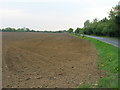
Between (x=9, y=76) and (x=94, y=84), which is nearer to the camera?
(x=94, y=84)

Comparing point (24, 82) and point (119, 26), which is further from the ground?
point (119, 26)

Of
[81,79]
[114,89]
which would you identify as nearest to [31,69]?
[81,79]

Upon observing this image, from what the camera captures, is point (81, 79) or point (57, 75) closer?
point (81, 79)

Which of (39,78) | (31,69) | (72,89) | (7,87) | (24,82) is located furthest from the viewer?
(31,69)

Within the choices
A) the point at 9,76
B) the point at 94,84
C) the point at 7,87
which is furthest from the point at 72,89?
the point at 9,76

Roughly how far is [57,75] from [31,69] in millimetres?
1626

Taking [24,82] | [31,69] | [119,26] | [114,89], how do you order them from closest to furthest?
[114,89]
[24,82]
[31,69]
[119,26]

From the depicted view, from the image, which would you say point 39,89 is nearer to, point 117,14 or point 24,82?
point 24,82

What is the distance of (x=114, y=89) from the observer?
4383 millimetres

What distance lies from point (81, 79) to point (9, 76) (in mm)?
3087

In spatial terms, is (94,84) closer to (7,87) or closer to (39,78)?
(39,78)

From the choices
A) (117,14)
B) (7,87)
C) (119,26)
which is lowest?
(7,87)

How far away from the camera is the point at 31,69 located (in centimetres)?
718

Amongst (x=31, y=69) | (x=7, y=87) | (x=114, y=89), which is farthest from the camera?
(x=31, y=69)
